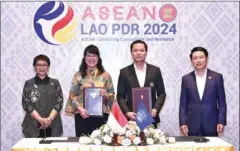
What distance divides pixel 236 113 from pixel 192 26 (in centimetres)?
130

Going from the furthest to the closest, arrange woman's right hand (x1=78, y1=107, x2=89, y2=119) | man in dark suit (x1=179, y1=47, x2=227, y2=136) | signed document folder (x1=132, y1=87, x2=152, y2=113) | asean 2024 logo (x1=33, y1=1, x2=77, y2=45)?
asean 2024 logo (x1=33, y1=1, x2=77, y2=45) < signed document folder (x1=132, y1=87, x2=152, y2=113) < woman's right hand (x1=78, y1=107, x2=89, y2=119) < man in dark suit (x1=179, y1=47, x2=227, y2=136)

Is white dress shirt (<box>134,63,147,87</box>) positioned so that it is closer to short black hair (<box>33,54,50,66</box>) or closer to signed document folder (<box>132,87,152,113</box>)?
signed document folder (<box>132,87,152,113</box>)

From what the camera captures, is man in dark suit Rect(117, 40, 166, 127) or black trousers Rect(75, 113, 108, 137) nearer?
black trousers Rect(75, 113, 108, 137)

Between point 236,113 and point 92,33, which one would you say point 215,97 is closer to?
point 236,113

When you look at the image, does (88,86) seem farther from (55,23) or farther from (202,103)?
(202,103)

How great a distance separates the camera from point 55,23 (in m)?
6.33

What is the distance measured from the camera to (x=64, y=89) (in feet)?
20.6

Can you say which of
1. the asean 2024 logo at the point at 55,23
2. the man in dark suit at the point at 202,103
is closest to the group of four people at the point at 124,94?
the man in dark suit at the point at 202,103

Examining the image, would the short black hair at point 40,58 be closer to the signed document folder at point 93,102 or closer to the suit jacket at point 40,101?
the suit jacket at point 40,101

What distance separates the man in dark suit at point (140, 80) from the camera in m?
6.16

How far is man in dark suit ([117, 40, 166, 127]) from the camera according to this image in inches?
242

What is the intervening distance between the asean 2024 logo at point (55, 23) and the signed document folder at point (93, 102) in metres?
0.80

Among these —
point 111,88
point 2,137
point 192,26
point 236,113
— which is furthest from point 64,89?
point 236,113

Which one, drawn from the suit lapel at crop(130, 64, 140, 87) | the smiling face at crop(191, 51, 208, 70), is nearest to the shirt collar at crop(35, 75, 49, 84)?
the suit lapel at crop(130, 64, 140, 87)
